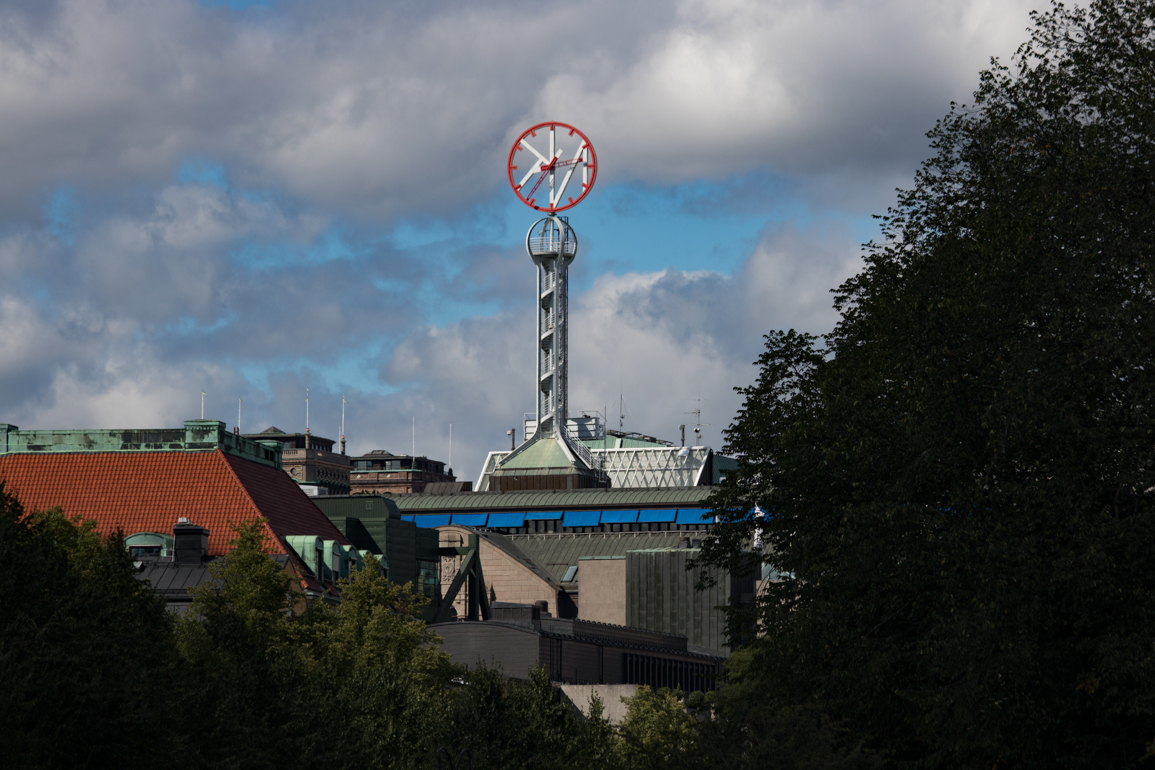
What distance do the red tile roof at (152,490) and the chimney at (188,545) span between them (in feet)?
10.2

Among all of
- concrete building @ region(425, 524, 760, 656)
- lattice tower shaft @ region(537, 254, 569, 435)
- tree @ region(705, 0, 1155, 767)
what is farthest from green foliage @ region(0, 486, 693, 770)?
lattice tower shaft @ region(537, 254, 569, 435)

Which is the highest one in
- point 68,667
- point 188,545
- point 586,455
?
point 586,455

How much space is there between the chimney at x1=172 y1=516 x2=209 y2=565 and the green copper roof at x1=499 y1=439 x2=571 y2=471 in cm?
11702

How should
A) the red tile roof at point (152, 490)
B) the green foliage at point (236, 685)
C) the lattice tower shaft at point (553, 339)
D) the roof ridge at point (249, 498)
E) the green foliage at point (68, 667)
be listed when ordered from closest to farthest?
the green foliage at point (68, 667) → the green foliage at point (236, 685) → the roof ridge at point (249, 498) → the red tile roof at point (152, 490) → the lattice tower shaft at point (553, 339)

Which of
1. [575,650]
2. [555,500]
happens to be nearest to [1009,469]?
[575,650]

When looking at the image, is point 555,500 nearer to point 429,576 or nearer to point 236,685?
point 429,576

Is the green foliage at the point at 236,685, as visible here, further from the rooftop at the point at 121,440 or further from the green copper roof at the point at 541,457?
the green copper roof at the point at 541,457

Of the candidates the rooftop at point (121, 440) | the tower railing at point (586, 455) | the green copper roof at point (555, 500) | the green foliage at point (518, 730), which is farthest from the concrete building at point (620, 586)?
the green foliage at point (518, 730)

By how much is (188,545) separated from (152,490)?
349 inches

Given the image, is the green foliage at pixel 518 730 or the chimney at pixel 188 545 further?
the chimney at pixel 188 545

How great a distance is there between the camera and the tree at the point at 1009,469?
3894cm

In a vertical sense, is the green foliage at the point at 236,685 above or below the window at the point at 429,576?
below

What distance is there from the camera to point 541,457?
19600cm

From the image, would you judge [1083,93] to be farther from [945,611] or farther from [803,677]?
[803,677]
